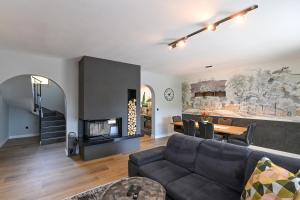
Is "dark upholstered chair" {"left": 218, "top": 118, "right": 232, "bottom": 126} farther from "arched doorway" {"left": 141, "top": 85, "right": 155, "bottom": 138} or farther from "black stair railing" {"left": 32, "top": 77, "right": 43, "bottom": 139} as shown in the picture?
"black stair railing" {"left": 32, "top": 77, "right": 43, "bottom": 139}

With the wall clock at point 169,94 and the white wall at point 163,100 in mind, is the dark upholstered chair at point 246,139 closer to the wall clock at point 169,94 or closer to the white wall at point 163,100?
the white wall at point 163,100

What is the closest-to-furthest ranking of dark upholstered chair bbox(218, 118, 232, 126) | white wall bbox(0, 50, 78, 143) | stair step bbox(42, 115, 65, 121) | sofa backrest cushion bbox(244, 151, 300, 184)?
sofa backrest cushion bbox(244, 151, 300, 184), white wall bbox(0, 50, 78, 143), dark upholstered chair bbox(218, 118, 232, 126), stair step bbox(42, 115, 65, 121)

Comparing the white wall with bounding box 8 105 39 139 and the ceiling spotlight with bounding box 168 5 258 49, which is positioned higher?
the ceiling spotlight with bounding box 168 5 258 49

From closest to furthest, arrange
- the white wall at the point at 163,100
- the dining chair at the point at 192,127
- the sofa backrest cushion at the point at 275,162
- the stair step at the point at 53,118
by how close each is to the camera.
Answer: the sofa backrest cushion at the point at 275,162 → the dining chair at the point at 192,127 → the stair step at the point at 53,118 → the white wall at the point at 163,100

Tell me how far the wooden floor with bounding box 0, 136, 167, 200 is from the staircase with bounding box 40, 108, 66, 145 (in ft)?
2.11

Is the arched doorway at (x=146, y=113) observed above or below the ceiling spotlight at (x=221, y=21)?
below

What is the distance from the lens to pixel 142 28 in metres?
2.49

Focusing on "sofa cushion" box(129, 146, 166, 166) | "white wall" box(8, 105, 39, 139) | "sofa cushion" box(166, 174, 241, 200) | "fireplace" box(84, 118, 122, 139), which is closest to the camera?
"sofa cushion" box(166, 174, 241, 200)

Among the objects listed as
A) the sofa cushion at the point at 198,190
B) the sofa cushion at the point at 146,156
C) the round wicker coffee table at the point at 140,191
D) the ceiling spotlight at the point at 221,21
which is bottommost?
the sofa cushion at the point at 198,190

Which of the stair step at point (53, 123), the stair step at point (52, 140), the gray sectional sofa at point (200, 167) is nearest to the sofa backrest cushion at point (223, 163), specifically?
the gray sectional sofa at point (200, 167)

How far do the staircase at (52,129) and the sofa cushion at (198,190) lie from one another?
499 centimetres

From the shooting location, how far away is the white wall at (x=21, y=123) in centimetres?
596

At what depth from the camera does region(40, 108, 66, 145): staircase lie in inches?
210

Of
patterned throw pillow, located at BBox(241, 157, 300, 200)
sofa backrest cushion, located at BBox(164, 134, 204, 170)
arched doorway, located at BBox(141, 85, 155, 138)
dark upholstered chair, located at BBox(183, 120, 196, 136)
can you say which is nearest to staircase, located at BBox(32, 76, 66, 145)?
arched doorway, located at BBox(141, 85, 155, 138)
